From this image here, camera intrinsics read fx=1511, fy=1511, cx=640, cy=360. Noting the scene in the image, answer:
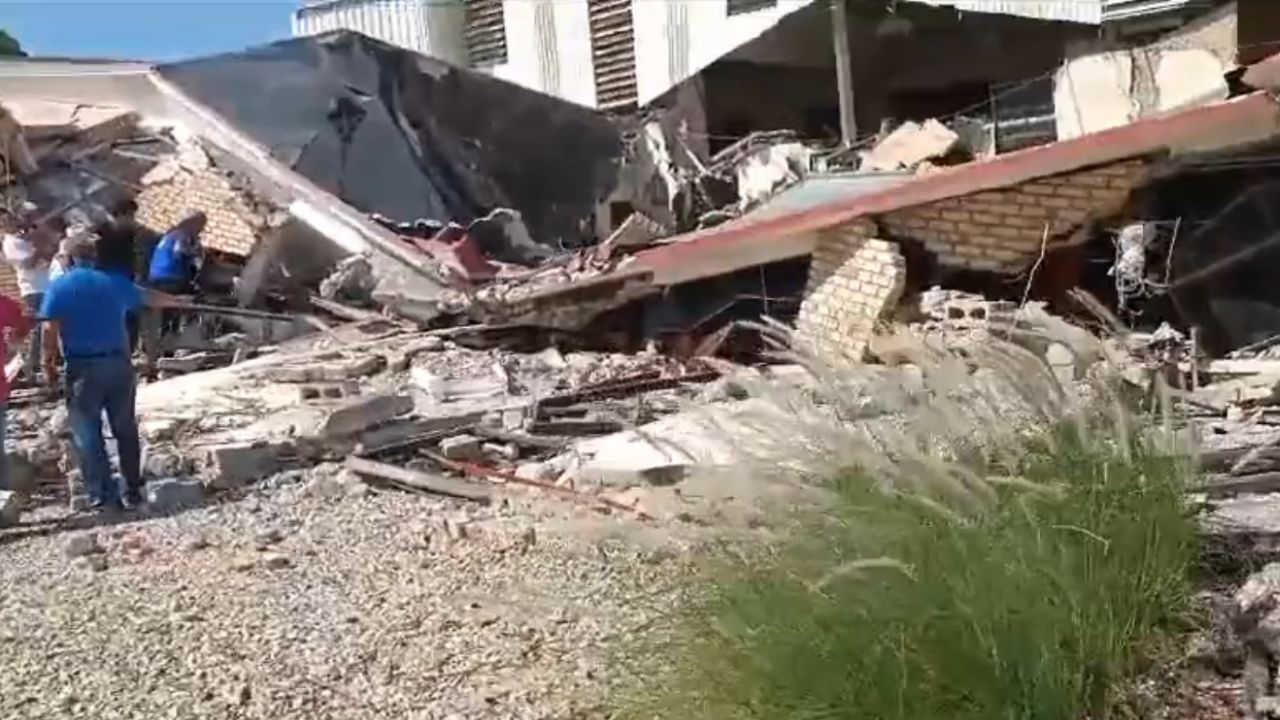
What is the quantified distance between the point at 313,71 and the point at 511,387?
28.0 feet

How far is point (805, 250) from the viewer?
40.6 feet

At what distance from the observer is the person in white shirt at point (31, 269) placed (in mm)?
13359

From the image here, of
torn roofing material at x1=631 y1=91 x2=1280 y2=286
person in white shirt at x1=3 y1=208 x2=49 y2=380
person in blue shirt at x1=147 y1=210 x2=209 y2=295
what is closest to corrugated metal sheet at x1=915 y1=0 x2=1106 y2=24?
torn roofing material at x1=631 y1=91 x2=1280 y2=286

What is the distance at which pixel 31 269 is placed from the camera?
590 inches

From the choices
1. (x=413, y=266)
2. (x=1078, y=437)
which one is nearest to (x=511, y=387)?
(x=413, y=266)

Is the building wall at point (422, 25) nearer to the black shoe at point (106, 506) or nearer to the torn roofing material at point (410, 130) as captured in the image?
the torn roofing material at point (410, 130)

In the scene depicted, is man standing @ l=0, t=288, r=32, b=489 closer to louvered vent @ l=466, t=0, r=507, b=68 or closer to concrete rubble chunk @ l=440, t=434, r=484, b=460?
concrete rubble chunk @ l=440, t=434, r=484, b=460

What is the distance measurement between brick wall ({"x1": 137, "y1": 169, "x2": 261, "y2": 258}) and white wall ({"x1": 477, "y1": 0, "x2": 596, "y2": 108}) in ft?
25.0

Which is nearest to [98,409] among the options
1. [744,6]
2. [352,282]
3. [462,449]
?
[462,449]

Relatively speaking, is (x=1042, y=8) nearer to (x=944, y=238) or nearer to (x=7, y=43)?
(x=944, y=238)

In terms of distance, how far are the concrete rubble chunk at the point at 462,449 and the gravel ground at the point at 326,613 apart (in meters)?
0.90

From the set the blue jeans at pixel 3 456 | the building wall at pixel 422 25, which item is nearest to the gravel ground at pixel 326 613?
the blue jeans at pixel 3 456

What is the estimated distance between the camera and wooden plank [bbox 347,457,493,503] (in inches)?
337

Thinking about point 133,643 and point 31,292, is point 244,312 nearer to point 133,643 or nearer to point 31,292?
point 31,292
